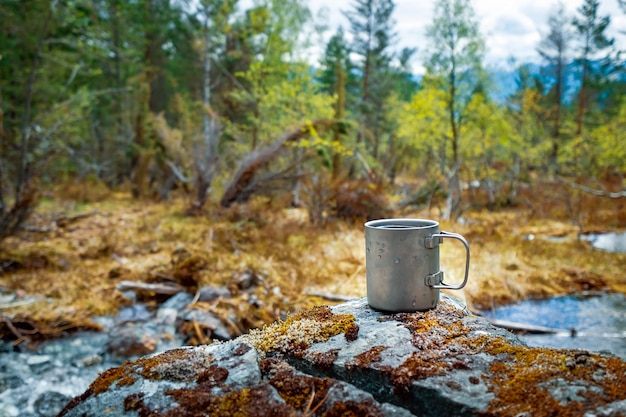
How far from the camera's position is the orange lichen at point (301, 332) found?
4.55 feet

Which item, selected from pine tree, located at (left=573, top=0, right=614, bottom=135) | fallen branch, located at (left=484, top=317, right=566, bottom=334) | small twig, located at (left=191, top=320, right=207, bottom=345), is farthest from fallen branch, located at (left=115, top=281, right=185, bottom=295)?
pine tree, located at (left=573, top=0, right=614, bottom=135)

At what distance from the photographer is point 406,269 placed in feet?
5.24

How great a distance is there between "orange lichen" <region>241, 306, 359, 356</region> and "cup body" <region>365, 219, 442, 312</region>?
179 millimetres

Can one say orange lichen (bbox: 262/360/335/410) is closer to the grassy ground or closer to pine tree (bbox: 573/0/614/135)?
the grassy ground

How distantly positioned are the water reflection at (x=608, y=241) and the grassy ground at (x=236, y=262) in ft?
1.61

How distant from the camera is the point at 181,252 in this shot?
238 inches

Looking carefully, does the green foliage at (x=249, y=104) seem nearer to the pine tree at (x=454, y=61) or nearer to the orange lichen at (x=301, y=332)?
the pine tree at (x=454, y=61)

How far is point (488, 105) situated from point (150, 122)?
10.3m

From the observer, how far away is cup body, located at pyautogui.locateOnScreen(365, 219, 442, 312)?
1.60 metres

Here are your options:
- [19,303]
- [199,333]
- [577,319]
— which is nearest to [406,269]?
[199,333]

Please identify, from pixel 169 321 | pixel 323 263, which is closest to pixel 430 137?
pixel 323 263

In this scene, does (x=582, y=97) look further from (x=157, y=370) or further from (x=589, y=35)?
(x=157, y=370)

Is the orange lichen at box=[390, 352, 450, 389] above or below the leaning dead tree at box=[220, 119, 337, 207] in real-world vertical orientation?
below

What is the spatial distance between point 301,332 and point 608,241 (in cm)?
1160
